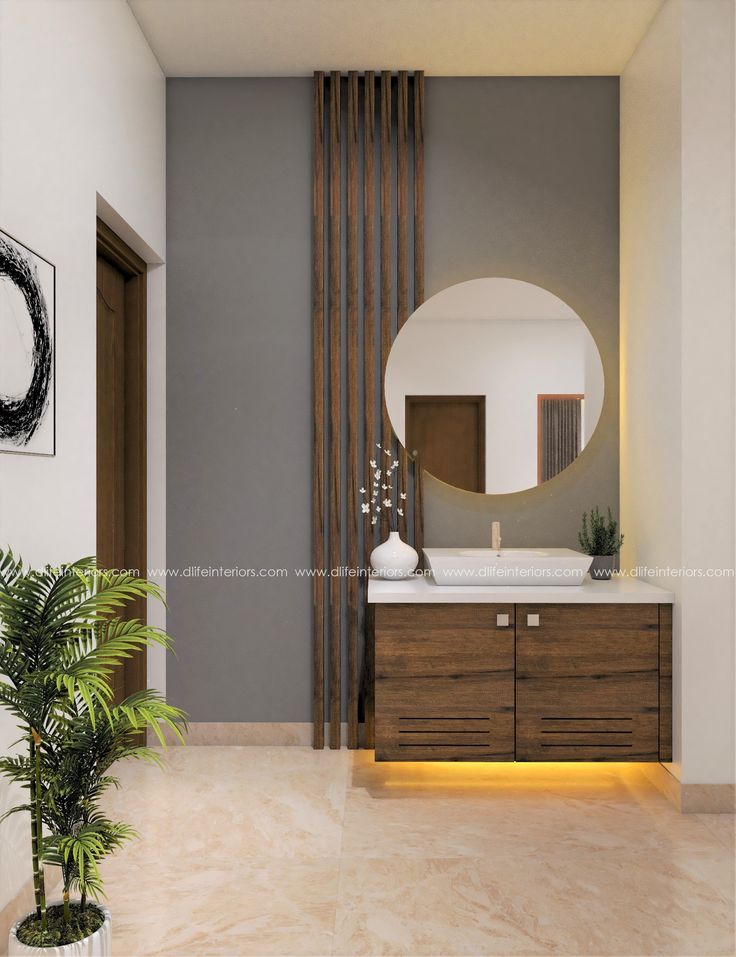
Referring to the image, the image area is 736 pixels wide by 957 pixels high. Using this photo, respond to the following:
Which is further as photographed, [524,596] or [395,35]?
[395,35]

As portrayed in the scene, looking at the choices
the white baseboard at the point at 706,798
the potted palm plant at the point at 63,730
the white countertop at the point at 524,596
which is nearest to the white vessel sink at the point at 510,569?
the white countertop at the point at 524,596

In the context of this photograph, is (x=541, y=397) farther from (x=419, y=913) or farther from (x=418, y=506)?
(x=419, y=913)

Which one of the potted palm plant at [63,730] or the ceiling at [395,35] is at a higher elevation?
the ceiling at [395,35]

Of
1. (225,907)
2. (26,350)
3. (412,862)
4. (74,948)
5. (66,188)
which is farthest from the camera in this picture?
(412,862)

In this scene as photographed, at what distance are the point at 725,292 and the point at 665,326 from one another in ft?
0.80

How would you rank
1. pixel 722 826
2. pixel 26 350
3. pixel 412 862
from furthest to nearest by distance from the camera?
pixel 722 826 < pixel 412 862 < pixel 26 350

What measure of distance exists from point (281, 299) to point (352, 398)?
21.9 inches

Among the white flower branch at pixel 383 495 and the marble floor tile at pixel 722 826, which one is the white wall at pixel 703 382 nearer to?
the marble floor tile at pixel 722 826

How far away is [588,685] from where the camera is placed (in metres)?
2.98

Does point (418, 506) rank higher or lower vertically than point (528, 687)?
higher

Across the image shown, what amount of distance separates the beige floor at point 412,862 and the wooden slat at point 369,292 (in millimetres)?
1065

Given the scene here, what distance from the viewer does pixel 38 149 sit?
2.21 metres

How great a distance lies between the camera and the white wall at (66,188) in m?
2.06

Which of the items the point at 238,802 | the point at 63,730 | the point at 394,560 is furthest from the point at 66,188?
the point at 238,802
